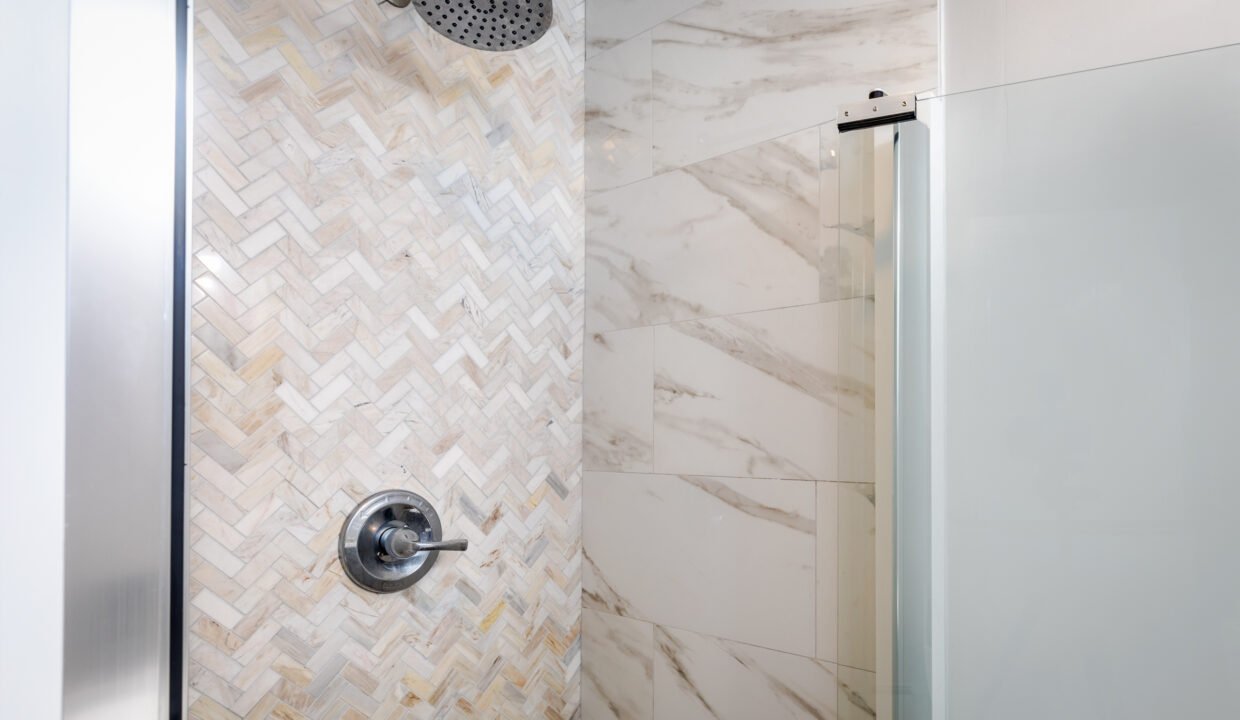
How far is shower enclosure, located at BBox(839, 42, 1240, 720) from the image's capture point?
2.30 feet

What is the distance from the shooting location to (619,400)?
5.09 ft

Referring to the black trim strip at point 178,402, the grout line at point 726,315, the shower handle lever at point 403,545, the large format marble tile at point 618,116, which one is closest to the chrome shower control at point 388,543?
the shower handle lever at point 403,545

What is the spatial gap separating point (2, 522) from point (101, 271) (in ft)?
0.21

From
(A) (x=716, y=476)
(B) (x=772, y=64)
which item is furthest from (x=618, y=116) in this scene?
(A) (x=716, y=476)

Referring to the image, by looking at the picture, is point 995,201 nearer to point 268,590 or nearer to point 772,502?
point 772,502

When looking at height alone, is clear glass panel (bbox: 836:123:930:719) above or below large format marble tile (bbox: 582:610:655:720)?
above

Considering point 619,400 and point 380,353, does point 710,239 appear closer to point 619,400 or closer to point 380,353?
point 619,400

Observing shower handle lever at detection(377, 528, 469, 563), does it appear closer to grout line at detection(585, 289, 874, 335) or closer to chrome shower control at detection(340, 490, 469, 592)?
chrome shower control at detection(340, 490, 469, 592)

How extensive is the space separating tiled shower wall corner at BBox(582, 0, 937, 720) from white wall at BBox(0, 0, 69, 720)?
925mm

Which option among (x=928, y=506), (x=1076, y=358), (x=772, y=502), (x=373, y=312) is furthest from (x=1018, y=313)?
(x=373, y=312)

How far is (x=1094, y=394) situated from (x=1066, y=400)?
0.08ft

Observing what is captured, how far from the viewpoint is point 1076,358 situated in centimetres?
77

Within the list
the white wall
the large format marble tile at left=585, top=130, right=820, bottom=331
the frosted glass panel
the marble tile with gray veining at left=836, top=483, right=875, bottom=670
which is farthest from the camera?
the large format marble tile at left=585, top=130, right=820, bottom=331

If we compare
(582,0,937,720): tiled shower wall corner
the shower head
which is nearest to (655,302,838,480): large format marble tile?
(582,0,937,720): tiled shower wall corner
